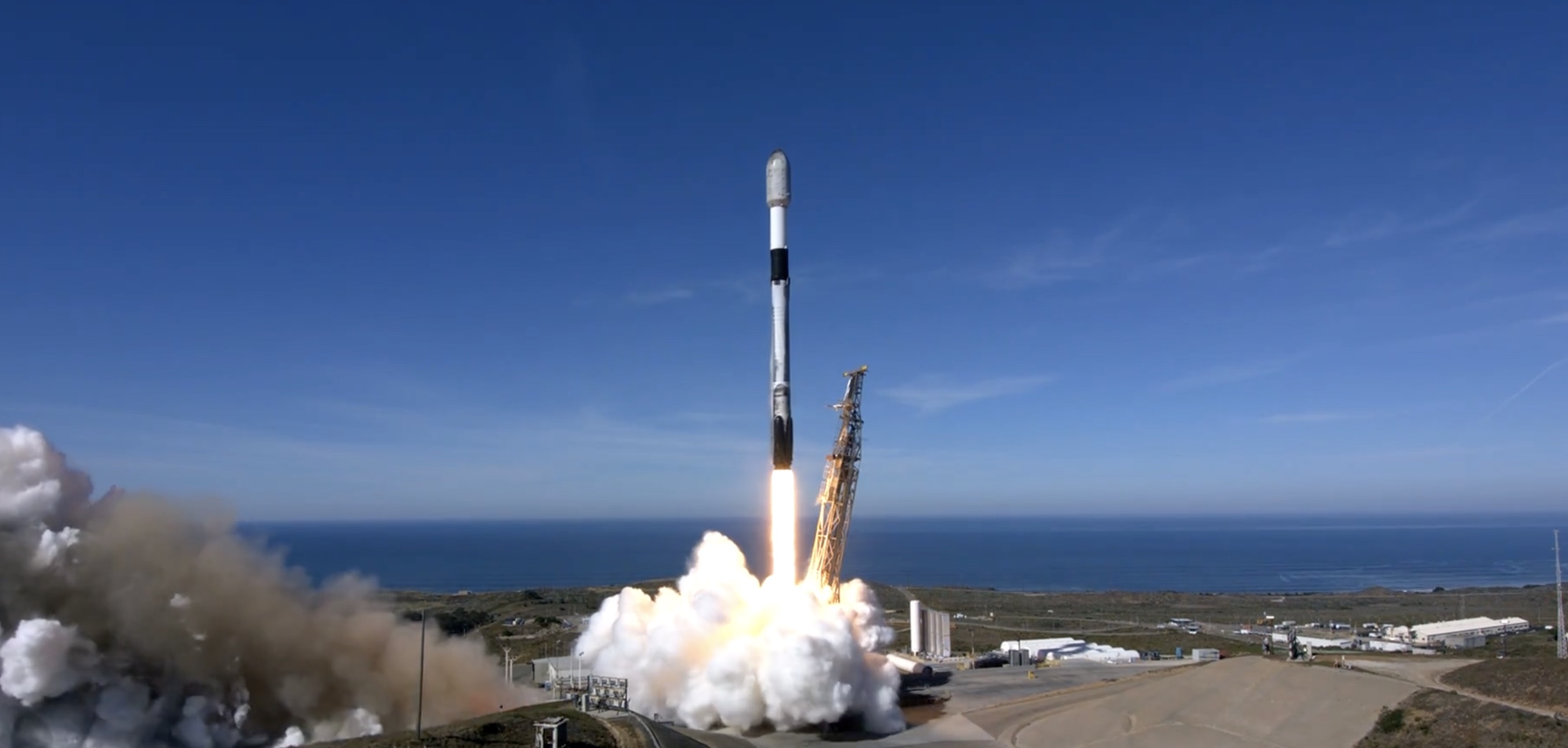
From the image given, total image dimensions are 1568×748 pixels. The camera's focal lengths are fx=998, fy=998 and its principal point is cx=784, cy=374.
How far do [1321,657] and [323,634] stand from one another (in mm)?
48243

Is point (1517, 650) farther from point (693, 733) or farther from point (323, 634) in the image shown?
point (323, 634)

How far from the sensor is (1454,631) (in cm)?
6625

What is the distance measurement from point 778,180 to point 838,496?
1438cm

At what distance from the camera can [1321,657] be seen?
52.5 m

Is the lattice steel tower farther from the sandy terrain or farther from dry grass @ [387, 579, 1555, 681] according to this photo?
dry grass @ [387, 579, 1555, 681]

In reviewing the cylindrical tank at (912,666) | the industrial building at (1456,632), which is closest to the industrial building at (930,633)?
the cylindrical tank at (912,666)

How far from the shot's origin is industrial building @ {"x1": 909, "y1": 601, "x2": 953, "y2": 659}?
60531 millimetres

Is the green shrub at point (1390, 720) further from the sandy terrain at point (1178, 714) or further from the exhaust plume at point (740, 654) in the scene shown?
the exhaust plume at point (740, 654)

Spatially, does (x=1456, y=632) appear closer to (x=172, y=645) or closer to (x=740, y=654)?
(x=740, y=654)

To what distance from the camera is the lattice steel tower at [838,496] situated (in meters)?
45.1

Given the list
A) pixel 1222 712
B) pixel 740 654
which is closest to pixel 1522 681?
pixel 1222 712

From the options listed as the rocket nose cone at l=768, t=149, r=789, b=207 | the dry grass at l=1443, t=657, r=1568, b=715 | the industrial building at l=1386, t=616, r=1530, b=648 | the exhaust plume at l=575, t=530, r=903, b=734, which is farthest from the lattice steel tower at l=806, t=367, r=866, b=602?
the industrial building at l=1386, t=616, r=1530, b=648

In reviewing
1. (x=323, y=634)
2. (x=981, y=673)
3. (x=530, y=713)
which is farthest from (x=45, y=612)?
(x=981, y=673)

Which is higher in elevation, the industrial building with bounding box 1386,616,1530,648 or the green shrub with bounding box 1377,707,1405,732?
the green shrub with bounding box 1377,707,1405,732
